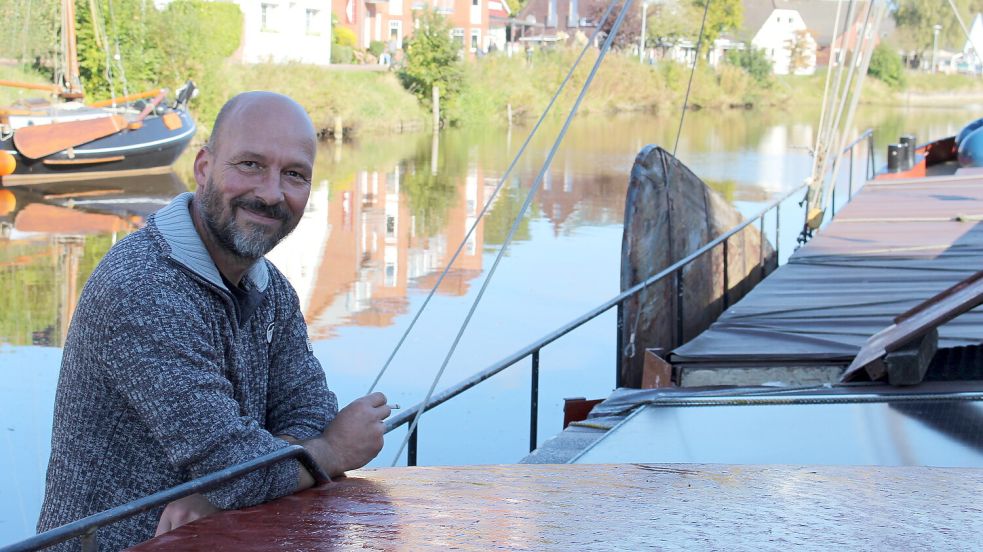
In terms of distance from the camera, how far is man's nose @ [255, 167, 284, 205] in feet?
8.39

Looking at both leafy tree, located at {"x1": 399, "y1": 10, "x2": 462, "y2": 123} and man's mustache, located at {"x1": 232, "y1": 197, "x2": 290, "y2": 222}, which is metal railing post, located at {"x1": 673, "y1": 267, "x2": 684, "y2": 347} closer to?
man's mustache, located at {"x1": 232, "y1": 197, "x2": 290, "y2": 222}

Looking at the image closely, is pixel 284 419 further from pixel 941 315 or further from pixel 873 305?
pixel 873 305

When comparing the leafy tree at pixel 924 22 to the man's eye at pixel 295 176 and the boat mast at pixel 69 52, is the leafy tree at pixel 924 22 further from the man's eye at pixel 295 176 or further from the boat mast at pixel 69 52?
the man's eye at pixel 295 176

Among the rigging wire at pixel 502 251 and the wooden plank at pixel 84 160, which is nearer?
the rigging wire at pixel 502 251

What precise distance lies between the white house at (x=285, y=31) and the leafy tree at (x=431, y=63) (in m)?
4.10

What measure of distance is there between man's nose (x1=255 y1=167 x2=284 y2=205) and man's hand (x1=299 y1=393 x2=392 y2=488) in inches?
18.1

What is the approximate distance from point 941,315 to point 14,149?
85.5 feet

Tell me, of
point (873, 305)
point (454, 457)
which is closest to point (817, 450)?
point (873, 305)

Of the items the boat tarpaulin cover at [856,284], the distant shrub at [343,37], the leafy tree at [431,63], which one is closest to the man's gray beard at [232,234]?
the boat tarpaulin cover at [856,284]

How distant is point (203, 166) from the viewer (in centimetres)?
262

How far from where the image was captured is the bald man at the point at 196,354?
89.3 inches

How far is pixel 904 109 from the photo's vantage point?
7050cm

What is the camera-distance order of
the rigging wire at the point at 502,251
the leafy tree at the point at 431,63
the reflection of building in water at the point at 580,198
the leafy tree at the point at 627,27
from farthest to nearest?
the leafy tree at the point at 627,27, the leafy tree at the point at 431,63, the reflection of building in water at the point at 580,198, the rigging wire at the point at 502,251

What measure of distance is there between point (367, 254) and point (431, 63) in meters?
27.9
